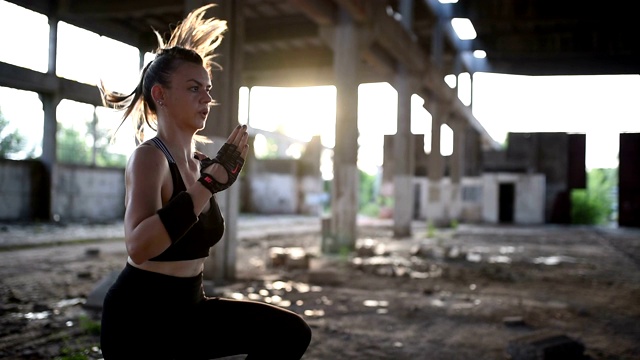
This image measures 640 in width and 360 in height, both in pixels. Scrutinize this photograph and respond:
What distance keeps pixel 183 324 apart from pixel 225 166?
1.92 ft

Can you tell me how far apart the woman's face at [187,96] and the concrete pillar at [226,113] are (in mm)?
4119

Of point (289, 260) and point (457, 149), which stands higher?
point (457, 149)

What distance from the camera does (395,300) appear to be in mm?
5461

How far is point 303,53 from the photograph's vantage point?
59.3 feet

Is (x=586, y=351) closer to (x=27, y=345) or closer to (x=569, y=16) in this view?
(x=27, y=345)

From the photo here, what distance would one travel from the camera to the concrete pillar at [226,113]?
6109 millimetres

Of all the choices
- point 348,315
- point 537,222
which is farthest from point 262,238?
point 537,222

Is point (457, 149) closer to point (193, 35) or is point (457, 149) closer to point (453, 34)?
point (453, 34)

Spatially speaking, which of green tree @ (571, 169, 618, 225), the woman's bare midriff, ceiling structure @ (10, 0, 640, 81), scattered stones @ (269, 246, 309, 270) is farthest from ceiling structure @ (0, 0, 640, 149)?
green tree @ (571, 169, 618, 225)

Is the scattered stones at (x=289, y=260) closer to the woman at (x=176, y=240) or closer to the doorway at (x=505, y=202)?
the woman at (x=176, y=240)

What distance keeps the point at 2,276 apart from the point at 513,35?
16.9 meters

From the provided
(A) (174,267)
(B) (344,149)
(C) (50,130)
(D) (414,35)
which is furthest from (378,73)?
(A) (174,267)

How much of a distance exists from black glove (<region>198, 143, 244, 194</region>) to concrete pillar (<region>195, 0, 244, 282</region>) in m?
4.26

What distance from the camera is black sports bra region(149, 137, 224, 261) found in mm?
1755
